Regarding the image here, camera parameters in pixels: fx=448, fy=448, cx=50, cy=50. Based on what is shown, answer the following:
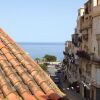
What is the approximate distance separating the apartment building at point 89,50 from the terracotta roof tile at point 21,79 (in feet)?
126

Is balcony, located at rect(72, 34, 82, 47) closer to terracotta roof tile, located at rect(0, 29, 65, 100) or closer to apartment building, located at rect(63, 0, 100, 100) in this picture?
apartment building, located at rect(63, 0, 100, 100)

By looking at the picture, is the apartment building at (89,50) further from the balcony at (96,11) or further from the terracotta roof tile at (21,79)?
the terracotta roof tile at (21,79)

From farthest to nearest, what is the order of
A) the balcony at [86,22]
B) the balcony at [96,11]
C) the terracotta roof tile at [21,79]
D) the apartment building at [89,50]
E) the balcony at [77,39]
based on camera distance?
the balcony at [77,39] < the balcony at [86,22] < the apartment building at [89,50] < the balcony at [96,11] < the terracotta roof tile at [21,79]

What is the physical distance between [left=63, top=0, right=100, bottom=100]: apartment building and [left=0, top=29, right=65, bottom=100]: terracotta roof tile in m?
38.3

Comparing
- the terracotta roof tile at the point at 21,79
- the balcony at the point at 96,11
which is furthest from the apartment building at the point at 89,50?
the terracotta roof tile at the point at 21,79

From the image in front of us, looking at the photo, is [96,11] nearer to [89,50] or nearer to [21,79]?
[89,50]

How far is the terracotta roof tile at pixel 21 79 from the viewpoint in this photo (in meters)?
7.44

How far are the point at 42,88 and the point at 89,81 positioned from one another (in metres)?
43.8

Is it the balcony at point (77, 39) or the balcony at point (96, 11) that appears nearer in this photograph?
the balcony at point (96, 11)

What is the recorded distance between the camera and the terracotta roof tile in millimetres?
7441

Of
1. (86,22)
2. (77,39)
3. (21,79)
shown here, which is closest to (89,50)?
(86,22)

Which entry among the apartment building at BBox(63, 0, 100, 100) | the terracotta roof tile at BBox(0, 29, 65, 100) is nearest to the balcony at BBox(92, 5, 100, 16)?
the apartment building at BBox(63, 0, 100, 100)

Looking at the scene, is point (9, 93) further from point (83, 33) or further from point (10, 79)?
point (83, 33)

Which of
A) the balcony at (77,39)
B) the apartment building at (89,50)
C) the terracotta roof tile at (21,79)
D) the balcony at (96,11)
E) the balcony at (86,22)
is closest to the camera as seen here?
the terracotta roof tile at (21,79)
